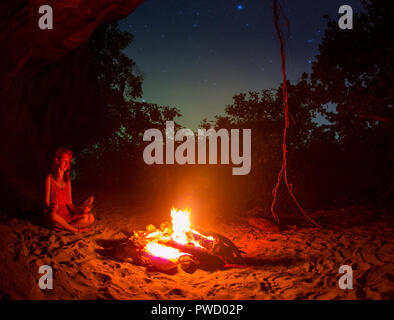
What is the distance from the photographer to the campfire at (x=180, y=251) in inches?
210

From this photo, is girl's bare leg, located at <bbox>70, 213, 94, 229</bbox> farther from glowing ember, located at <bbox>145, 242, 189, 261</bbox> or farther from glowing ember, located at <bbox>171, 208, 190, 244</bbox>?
glowing ember, located at <bbox>171, 208, 190, 244</bbox>

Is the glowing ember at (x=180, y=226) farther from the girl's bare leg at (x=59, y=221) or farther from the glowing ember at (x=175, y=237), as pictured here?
the girl's bare leg at (x=59, y=221)

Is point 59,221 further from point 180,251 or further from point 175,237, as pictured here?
point 180,251

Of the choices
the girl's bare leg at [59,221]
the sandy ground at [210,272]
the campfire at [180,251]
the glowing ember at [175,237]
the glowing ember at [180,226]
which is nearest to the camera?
the sandy ground at [210,272]

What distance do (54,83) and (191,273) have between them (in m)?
11.1

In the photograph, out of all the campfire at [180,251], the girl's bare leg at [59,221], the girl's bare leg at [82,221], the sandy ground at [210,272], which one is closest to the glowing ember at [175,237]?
the campfire at [180,251]

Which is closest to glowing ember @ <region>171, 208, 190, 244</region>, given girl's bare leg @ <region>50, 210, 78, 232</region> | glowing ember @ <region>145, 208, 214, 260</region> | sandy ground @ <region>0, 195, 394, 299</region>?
glowing ember @ <region>145, 208, 214, 260</region>

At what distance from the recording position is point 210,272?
536cm

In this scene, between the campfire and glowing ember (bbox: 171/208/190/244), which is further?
glowing ember (bbox: 171/208/190/244)

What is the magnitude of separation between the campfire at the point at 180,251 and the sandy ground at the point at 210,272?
202 millimetres

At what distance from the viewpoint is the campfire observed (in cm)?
533

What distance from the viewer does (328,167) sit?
13344 millimetres

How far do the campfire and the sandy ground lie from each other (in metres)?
0.20
